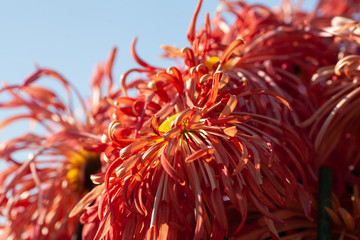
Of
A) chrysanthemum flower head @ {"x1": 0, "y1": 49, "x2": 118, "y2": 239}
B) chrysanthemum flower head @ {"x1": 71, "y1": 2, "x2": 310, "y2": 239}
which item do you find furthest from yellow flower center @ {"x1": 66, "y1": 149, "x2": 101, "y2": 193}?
chrysanthemum flower head @ {"x1": 71, "y1": 2, "x2": 310, "y2": 239}

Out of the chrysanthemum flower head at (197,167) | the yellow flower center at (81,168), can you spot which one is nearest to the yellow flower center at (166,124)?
the chrysanthemum flower head at (197,167)

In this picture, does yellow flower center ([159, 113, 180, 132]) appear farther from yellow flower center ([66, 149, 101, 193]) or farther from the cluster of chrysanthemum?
yellow flower center ([66, 149, 101, 193])

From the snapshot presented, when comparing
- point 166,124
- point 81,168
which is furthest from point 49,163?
point 166,124

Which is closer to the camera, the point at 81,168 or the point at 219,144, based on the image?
the point at 219,144

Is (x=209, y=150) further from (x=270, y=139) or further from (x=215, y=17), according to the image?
(x=215, y=17)

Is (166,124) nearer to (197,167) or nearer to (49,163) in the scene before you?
(197,167)

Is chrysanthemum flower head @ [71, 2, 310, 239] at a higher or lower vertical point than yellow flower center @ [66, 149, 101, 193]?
higher

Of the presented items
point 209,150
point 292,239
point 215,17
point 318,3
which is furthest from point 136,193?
point 318,3

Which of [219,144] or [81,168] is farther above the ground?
[219,144]

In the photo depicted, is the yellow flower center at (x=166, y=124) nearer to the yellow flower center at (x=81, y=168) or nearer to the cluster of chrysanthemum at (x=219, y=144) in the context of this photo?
the cluster of chrysanthemum at (x=219, y=144)
